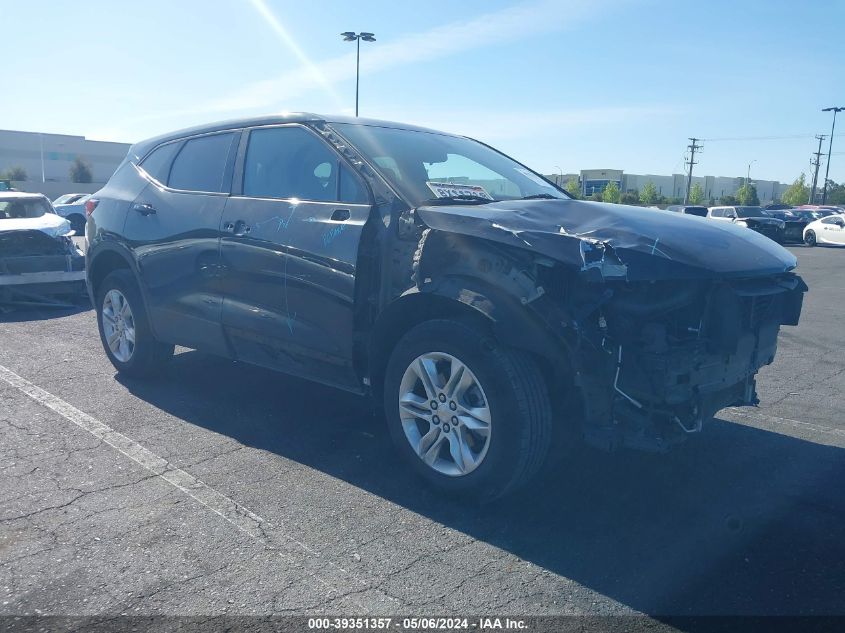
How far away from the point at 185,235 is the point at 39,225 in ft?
19.5

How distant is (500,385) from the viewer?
140 inches

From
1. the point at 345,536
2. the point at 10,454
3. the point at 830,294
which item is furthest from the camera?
the point at 830,294

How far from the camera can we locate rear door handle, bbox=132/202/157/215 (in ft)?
18.7

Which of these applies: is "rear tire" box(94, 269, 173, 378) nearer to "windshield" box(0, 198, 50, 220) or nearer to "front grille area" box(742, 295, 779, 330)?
"front grille area" box(742, 295, 779, 330)

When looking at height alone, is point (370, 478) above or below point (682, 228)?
below

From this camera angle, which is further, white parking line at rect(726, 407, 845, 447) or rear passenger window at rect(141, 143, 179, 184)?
rear passenger window at rect(141, 143, 179, 184)

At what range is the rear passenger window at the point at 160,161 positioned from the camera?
5.87 meters

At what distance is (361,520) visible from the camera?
3650 millimetres

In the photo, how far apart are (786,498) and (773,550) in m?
0.67

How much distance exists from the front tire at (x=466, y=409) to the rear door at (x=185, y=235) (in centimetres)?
174

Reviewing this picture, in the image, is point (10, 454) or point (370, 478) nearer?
point (370, 478)

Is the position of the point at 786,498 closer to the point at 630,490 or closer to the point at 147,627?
the point at 630,490

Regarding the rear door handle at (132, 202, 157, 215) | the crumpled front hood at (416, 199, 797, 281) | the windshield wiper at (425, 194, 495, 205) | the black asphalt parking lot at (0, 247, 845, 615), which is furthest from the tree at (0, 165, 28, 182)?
the crumpled front hood at (416, 199, 797, 281)

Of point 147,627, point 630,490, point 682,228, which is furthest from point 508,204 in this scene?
point 147,627
